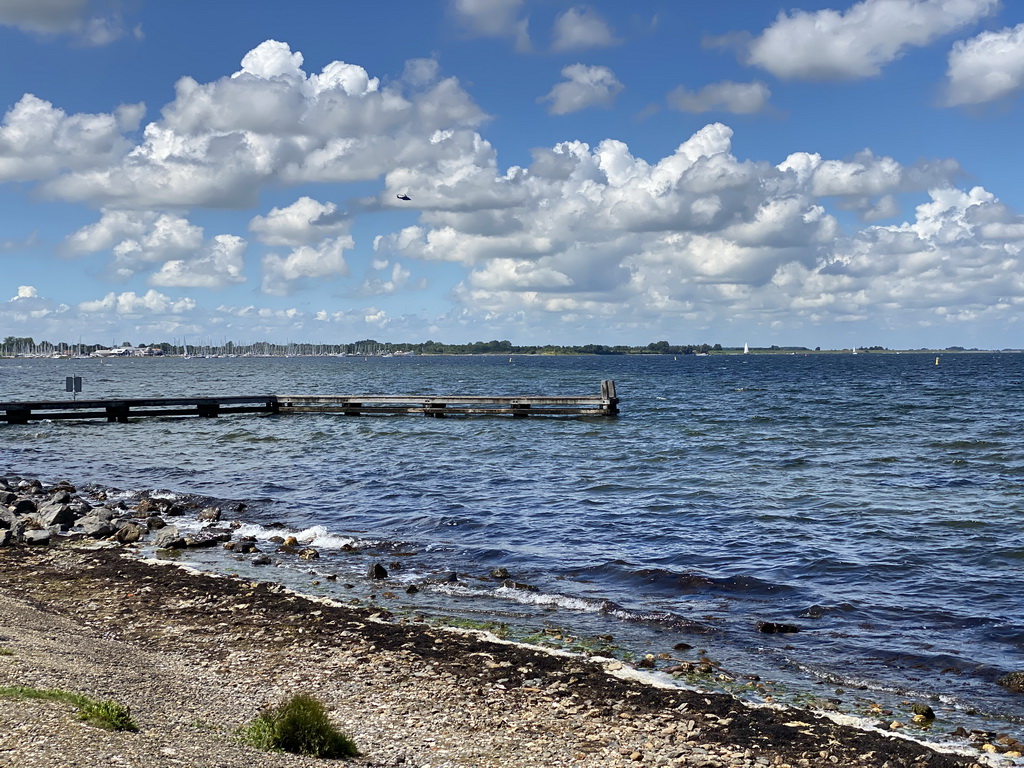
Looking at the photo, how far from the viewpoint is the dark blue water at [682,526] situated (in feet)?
39.6

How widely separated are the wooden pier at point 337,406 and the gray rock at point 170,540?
101 ft

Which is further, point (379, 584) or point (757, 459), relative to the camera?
point (757, 459)

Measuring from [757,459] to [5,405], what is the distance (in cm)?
3793

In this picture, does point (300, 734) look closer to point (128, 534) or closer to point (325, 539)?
point (325, 539)

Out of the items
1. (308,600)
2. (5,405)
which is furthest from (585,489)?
(5,405)

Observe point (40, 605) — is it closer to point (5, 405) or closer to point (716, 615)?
point (716, 615)

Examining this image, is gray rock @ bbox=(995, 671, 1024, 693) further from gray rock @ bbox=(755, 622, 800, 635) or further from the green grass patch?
the green grass patch

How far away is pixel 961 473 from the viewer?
1137 inches

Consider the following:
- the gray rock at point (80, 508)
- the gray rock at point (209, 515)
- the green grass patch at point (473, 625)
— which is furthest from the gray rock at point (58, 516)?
the green grass patch at point (473, 625)

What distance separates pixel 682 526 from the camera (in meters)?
20.3

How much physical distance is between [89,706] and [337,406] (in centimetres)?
4472

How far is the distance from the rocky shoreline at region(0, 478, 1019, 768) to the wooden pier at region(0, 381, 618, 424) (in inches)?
1403

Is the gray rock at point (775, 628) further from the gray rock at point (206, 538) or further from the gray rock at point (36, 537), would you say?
the gray rock at point (36, 537)

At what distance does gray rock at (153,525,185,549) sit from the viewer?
17703 millimetres
